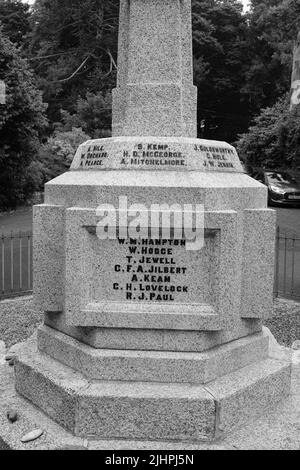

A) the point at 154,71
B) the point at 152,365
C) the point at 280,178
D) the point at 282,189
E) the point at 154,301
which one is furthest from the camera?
the point at 280,178

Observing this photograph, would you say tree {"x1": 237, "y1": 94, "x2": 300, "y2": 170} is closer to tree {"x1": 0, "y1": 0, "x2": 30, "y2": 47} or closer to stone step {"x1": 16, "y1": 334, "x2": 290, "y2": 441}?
stone step {"x1": 16, "y1": 334, "x2": 290, "y2": 441}

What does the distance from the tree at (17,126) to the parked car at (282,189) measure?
326 inches

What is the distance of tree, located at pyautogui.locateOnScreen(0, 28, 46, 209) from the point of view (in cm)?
1602

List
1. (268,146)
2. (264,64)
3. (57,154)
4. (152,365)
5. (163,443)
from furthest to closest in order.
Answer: (264,64) < (268,146) < (57,154) < (152,365) < (163,443)

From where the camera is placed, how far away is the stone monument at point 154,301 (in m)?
3.51

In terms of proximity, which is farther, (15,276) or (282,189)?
(282,189)

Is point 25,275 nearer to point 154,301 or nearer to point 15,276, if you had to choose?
point 15,276

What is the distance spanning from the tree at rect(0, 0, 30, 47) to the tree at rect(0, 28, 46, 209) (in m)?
22.3

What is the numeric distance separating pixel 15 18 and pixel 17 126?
24.8 meters

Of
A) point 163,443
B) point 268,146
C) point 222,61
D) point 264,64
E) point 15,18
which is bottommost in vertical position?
point 163,443

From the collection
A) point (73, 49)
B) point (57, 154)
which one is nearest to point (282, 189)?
point (57, 154)

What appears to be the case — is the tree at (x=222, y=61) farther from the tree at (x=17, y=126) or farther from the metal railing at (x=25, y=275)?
the metal railing at (x=25, y=275)

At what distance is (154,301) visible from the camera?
3781 millimetres
